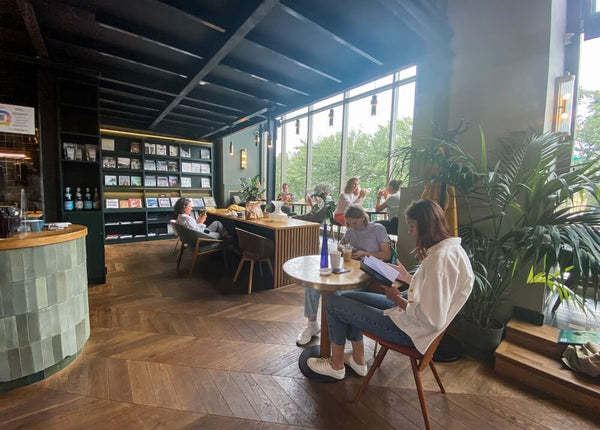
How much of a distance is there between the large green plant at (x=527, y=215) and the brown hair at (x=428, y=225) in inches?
28.4

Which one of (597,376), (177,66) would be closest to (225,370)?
(597,376)

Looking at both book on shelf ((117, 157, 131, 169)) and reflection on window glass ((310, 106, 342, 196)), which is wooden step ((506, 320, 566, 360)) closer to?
reflection on window glass ((310, 106, 342, 196))

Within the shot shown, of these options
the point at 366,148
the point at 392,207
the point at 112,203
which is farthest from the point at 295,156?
the point at 112,203

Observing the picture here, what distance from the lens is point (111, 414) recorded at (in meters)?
1.58

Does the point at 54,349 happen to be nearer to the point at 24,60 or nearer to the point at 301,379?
the point at 301,379

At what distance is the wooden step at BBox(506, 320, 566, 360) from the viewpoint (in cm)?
197

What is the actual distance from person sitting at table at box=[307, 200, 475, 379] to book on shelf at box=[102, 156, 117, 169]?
20.6ft

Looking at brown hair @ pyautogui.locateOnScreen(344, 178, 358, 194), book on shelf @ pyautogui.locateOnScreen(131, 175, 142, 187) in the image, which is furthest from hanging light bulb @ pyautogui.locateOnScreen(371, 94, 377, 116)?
book on shelf @ pyautogui.locateOnScreen(131, 175, 142, 187)

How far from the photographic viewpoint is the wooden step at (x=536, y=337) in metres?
1.97

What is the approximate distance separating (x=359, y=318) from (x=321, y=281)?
12.5 inches

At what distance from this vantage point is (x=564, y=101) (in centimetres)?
218

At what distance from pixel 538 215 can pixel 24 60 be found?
5147 millimetres

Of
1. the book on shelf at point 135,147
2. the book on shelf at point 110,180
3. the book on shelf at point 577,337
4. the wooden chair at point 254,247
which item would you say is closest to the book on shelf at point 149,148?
the book on shelf at point 135,147

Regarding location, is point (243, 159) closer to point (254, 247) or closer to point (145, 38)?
point (254, 247)
